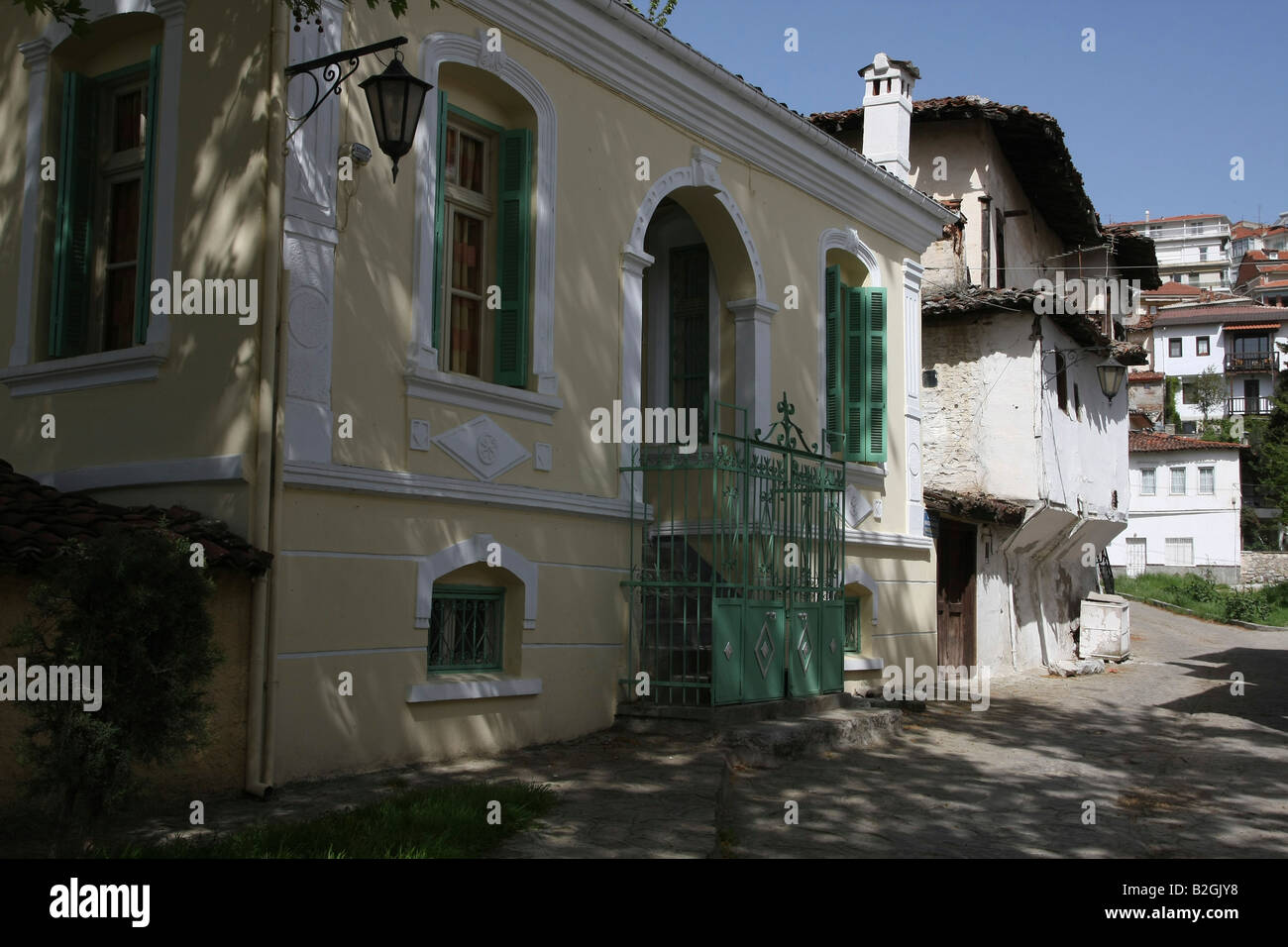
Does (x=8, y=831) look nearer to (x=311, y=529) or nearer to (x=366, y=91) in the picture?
(x=311, y=529)

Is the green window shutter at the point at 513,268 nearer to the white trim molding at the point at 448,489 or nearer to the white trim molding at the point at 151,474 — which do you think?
the white trim molding at the point at 448,489

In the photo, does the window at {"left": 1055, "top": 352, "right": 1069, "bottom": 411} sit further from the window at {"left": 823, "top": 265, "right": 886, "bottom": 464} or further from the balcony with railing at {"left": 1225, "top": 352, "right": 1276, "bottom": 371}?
the balcony with railing at {"left": 1225, "top": 352, "right": 1276, "bottom": 371}

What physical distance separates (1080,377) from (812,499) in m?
12.2

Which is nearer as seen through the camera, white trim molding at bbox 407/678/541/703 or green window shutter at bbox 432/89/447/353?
white trim molding at bbox 407/678/541/703

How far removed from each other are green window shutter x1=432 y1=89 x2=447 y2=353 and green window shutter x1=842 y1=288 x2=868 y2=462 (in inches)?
233

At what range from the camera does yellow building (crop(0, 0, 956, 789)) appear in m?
7.48

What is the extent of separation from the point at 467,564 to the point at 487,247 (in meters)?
2.50

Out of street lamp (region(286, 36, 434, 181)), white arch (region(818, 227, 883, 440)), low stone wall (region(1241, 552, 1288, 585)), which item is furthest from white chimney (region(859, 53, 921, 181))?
low stone wall (region(1241, 552, 1288, 585))

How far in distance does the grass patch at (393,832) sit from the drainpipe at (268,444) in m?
0.80

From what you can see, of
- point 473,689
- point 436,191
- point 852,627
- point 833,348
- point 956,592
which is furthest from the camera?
point 956,592

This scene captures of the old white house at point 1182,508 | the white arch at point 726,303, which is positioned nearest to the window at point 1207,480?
the old white house at point 1182,508

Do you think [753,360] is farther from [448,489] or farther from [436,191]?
[448,489]

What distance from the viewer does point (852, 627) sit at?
13.5 meters

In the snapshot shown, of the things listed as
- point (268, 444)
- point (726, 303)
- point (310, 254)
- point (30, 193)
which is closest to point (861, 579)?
point (726, 303)
